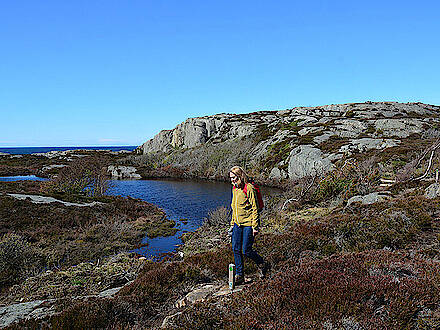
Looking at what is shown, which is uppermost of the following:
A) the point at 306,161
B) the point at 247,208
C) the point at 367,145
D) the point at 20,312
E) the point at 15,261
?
the point at 367,145

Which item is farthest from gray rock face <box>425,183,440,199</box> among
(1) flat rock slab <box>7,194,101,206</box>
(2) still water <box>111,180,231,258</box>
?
(1) flat rock slab <box>7,194,101,206</box>

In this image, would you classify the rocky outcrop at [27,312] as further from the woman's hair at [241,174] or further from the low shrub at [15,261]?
the low shrub at [15,261]

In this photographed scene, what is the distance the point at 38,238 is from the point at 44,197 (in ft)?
28.8

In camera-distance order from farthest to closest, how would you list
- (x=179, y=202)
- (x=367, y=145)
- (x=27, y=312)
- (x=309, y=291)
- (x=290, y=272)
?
(x=367, y=145), (x=179, y=202), (x=27, y=312), (x=290, y=272), (x=309, y=291)

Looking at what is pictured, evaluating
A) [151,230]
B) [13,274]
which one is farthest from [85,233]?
[13,274]

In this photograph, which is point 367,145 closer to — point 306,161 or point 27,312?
point 306,161

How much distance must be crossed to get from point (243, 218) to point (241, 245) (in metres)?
0.72

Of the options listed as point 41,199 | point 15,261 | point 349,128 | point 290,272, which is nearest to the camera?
point 290,272

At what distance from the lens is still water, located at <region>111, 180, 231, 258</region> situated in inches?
669

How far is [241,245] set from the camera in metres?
6.05

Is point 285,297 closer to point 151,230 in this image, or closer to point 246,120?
point 151,230

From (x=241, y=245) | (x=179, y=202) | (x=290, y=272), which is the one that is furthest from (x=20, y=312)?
(x=179, y=202)

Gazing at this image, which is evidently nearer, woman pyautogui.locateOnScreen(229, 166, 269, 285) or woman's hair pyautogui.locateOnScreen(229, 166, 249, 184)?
woman pyautogui.locateOnScreen(229, 166, 269, 285)

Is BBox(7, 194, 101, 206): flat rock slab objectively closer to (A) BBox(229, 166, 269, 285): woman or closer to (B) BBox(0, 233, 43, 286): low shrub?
(B) BBox(0, 233, 43, 286): low shrub
